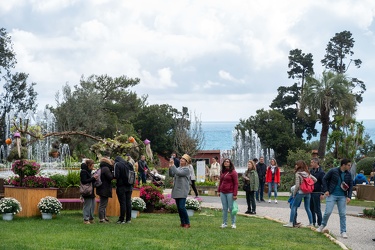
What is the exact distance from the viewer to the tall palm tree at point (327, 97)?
51344 mm

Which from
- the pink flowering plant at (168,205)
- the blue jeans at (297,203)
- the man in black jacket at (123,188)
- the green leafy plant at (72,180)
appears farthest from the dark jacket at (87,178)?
the blue jeans at (297,203)

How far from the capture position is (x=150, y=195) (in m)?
20.0

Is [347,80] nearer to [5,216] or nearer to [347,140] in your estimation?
[347,140]

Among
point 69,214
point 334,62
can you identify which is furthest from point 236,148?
point 69,214

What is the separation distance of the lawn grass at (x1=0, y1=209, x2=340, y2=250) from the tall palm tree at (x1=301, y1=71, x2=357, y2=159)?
3491cm

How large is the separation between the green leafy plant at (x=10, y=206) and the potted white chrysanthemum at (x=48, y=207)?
51 centimetres

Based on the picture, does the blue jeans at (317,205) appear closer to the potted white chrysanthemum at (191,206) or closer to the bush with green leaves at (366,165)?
the potted white chrysanthemum at (191,206)

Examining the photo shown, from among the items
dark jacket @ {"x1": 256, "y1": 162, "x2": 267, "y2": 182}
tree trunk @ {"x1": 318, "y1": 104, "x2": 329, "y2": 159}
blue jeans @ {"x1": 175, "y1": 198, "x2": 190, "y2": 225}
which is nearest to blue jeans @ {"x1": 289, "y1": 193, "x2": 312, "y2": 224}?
blue jeans @ {"x1": 175, "y1": 198, "x2": 190, "y2": 225}

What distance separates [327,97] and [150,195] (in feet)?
110

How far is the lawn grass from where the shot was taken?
39.8 feet

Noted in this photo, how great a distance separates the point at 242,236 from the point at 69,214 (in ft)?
19.9

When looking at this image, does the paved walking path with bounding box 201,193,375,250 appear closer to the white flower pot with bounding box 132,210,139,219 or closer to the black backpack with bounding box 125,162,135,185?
the white flower pot with bounding box 132,210,139,219

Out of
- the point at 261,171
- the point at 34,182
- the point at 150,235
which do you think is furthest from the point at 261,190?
the point at 150,235

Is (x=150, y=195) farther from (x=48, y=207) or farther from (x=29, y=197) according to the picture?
(x=48, y=207)
